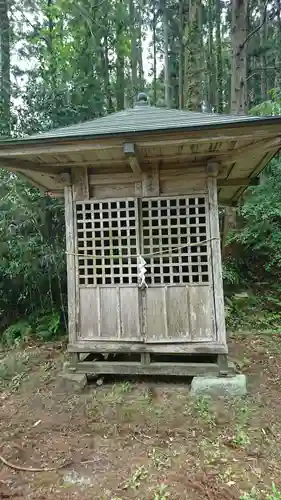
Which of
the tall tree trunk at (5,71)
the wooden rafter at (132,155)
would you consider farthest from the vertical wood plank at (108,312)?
the tall tree trunk at (5,71)

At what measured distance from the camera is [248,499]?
7.20 feet

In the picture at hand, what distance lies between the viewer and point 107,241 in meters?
4.06

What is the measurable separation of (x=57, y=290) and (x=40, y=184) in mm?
2219

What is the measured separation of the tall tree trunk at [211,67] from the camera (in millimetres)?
14636

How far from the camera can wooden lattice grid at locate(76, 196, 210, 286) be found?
3.87 m

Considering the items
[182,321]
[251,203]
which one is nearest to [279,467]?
[182,321]

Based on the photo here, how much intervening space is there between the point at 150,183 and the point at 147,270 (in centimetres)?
93

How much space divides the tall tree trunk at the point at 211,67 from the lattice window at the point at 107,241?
506 inches

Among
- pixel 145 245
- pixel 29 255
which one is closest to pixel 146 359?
pixel 145 245

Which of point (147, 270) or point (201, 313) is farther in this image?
point (147, 270)

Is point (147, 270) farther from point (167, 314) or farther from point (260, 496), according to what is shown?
point (260, 496)

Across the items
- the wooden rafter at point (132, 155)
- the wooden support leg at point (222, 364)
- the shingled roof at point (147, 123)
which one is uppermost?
the shingled roof at point (147, 123)

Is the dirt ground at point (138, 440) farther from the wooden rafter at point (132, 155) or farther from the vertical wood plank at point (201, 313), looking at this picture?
the wooden rafter at point (132, 155)

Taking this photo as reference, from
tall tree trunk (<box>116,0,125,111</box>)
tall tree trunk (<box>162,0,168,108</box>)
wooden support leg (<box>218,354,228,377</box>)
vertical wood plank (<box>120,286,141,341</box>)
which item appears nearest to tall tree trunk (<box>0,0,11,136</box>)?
tall tree trunk (<box>116,0,125,111</box>)
